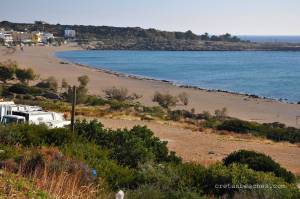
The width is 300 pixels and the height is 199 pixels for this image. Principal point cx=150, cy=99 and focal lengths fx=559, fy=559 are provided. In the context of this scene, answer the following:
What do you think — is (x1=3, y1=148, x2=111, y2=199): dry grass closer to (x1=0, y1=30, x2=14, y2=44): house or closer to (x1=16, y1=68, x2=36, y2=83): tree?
(x1=16, y1=68, x2=36, y2=83): tree

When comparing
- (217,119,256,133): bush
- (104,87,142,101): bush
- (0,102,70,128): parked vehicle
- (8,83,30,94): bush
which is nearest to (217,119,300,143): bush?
(217,119,256,133): bush

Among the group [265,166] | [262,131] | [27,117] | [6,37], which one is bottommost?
[262,131]

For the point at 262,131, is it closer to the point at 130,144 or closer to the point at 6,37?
the point at 130,144

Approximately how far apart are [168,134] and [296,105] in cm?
3045

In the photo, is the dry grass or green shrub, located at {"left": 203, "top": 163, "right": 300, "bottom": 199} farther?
green shrub, located at {"left": 203, "top": 163, "right": 300, "bottom": 199}

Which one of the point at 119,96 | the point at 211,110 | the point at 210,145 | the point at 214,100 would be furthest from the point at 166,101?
the point at 210,145

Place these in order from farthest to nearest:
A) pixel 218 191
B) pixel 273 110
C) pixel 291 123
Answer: pixel 273 110 < pixel 291 123 < pixel 218 191

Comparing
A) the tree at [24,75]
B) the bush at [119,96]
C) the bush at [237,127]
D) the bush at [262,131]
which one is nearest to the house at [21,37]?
the tree at [24,75]

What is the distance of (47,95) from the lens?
42625 millimetres

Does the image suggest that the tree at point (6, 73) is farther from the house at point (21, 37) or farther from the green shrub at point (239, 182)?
the house at point (21, 37)

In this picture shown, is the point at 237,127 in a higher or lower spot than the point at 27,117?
lower

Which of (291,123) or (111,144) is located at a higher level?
(111,144)

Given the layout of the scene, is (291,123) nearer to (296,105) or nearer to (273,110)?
(273,110)

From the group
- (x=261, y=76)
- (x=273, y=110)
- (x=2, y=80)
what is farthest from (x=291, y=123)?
(x=261, y=76)
